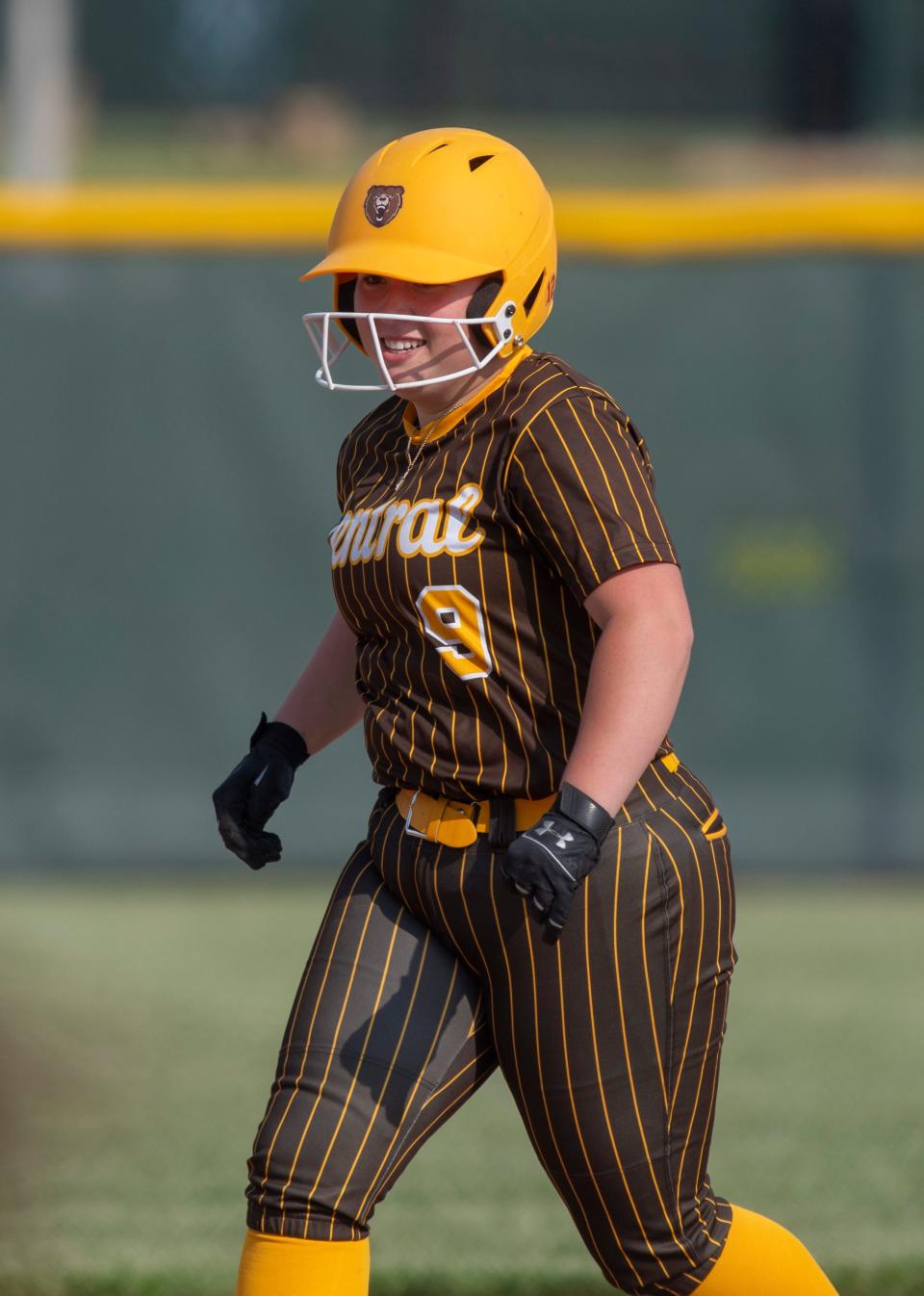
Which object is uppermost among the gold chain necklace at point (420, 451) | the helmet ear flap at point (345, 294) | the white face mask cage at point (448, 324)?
the helmet ear flap at point (345, 294)

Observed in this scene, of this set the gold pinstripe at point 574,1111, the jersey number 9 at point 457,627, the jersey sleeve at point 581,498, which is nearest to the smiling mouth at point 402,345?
the jersey sleeve at point 581,498

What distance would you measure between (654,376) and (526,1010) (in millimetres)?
4935

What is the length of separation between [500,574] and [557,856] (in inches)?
15.6

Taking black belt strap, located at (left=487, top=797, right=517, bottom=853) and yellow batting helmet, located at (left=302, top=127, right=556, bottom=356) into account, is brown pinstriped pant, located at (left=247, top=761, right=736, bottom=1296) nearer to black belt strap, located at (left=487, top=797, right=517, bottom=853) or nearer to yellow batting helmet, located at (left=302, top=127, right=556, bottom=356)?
black belt strap, located at (left=487, top=797, right=517, bottom=853)

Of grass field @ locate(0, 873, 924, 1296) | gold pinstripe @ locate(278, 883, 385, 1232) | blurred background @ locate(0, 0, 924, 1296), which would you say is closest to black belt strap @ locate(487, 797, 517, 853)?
gold pinstripe @ locate(278, 883, 385, 1232)

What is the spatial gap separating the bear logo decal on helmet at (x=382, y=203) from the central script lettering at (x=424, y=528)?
371 millimetres

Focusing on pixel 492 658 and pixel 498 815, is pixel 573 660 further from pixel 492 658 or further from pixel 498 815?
pixel 498 815

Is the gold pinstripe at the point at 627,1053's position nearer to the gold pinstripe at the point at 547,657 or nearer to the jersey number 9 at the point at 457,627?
the gold pinstripe at the point at 547,657

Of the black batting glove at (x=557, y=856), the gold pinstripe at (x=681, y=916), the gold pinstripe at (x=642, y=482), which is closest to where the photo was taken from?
the black batting glove at (x=557, y=856)

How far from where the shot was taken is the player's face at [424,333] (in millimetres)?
2611

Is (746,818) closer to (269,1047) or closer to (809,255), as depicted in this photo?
(809,255)

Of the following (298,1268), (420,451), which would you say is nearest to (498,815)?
(420,451)

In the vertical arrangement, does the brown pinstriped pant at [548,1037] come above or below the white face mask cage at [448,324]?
below

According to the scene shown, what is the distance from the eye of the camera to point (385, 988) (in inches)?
104
